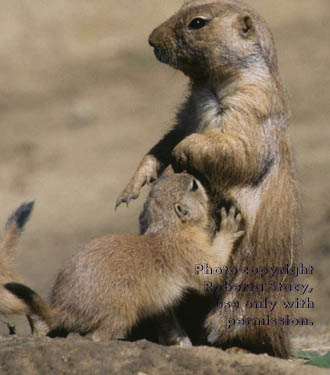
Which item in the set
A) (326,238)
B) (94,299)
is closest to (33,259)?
(326,238)

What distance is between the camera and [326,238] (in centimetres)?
Result: 1290

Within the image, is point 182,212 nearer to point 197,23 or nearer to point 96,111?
point 197,23

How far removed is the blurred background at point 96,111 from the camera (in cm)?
1484

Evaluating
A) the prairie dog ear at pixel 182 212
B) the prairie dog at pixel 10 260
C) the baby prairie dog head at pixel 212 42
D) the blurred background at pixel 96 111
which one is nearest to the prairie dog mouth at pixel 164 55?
the baby prairie dog head at pixel 212 42

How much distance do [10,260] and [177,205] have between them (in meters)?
1.67

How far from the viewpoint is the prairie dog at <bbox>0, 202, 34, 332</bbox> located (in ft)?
23.0

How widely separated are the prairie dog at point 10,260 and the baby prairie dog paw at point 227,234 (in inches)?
59.6

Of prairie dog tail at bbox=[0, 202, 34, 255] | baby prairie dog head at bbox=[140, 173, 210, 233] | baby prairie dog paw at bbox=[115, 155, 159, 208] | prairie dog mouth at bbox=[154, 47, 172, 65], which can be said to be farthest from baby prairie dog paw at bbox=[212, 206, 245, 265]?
prairie dog tail at bbox=[0, 202, 34, 255]

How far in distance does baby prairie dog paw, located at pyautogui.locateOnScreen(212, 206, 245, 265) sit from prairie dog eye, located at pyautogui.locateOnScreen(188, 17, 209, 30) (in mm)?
1491

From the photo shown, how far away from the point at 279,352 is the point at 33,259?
7.68m

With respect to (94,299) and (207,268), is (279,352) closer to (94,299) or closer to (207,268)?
(207,268)

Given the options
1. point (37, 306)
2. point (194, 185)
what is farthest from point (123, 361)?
point (194, 185)

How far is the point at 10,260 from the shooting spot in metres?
7.82

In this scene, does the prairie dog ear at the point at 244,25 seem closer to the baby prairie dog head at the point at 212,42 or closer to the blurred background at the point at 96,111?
the baby prairie dog head at the point at 212,42
